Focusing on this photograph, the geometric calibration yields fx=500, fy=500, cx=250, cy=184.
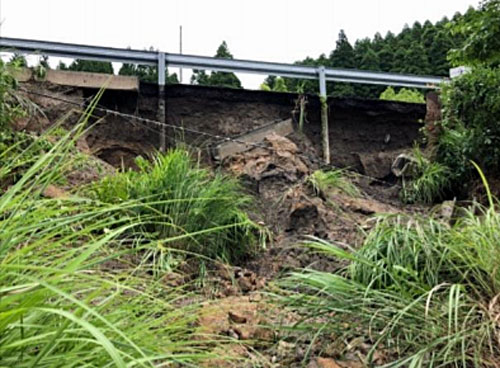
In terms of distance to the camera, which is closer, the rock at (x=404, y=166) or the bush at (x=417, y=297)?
the bush at (x=417, y=297)

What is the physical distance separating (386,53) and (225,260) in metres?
8.69

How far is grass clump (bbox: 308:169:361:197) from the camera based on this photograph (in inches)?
153

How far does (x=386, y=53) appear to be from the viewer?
10.4 meters

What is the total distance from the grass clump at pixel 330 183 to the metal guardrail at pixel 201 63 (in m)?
2.12

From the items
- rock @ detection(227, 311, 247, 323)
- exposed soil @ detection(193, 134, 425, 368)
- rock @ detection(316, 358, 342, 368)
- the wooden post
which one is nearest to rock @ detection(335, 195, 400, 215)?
exposed soil @ detection(193, 134, 425, 368)

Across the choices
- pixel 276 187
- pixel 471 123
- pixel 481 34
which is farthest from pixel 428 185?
pixel 276 187

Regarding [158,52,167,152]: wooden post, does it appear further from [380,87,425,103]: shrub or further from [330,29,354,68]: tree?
[330,29,354,68]: tree

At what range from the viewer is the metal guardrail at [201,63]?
4914 millimetres

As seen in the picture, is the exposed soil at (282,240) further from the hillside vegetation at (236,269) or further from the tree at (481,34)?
the tree at (481,34)

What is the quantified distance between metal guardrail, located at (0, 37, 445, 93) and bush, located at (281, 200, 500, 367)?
3.82 metres

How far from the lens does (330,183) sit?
4066 mm

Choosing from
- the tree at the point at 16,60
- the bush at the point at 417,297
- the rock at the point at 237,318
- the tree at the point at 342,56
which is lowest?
the rock at the point at 237,318

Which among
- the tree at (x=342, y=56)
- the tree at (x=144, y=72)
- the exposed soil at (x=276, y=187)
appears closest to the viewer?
the exposed soil at (x=276, y=187)

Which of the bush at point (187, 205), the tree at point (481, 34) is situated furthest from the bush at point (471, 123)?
the bush at point (187, 205)
